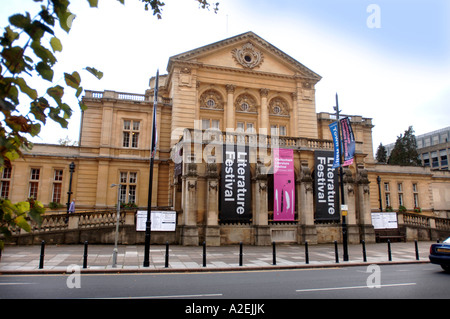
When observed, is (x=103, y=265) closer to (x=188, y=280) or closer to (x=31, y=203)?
(x=188, y=280)

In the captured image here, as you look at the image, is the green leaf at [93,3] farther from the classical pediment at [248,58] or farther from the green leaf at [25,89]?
the classical pediment at [248,58]

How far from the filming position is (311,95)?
3616 cm

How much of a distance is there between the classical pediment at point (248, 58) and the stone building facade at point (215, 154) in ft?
0.37

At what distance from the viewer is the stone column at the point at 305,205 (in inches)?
1001

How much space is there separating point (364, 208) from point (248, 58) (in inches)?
764

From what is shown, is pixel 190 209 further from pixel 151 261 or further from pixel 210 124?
pixel 210 124

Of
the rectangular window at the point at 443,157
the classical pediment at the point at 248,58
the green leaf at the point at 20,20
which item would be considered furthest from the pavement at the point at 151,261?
the rectangular window at the point at 443,157

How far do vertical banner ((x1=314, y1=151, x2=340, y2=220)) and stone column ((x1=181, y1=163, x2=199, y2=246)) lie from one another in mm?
10213

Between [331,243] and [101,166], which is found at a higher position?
[101,166]

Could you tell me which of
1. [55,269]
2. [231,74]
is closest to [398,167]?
[231,74]

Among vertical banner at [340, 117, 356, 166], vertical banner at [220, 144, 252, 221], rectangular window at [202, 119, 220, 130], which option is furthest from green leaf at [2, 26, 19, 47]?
rectangular window at [202, 119, 220, 130]

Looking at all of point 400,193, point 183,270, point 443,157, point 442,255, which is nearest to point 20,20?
point 183,270

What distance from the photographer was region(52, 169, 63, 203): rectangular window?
30.9 metres
